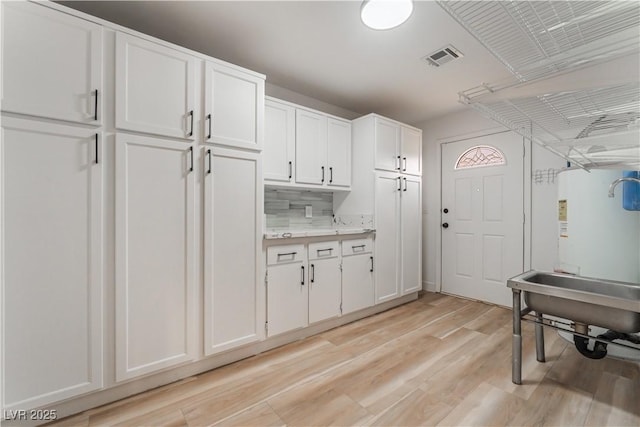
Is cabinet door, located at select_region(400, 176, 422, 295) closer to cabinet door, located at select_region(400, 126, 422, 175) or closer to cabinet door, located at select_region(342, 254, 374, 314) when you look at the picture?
cabinet door, located at select_region(400, 126, 422, 175)

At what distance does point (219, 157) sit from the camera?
1935 mm

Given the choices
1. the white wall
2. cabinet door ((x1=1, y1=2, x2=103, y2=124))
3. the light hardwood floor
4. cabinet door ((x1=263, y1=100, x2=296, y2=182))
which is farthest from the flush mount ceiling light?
the light hardwood floor

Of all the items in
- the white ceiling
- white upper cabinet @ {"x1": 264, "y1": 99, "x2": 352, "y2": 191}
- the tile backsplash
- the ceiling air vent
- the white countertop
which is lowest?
the white countertop

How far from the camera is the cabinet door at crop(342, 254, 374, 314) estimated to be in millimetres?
2727

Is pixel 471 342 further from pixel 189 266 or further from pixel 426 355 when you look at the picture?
pixel 189 266

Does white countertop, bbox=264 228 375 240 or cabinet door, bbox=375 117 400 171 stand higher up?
cabinet door, bbox=375 117 400 171

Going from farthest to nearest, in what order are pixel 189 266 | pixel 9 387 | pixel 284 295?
pixel 284 295 → pixel 189 266 → pixel 9 387

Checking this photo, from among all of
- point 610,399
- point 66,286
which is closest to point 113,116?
point 66,286

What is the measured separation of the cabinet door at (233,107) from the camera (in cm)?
189

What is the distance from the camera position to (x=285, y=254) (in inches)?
90.3

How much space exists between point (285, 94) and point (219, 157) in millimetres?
1416

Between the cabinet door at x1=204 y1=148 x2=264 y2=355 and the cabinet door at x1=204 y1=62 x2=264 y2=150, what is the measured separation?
11cm

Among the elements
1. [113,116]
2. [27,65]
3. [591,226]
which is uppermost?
[27,65]

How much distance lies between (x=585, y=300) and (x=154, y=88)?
2.74 m
